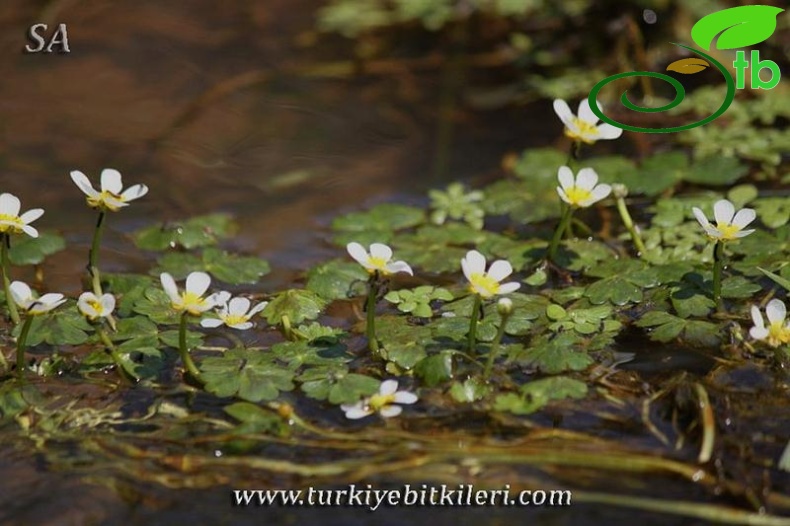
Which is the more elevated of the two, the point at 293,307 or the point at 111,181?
the point at 111,181

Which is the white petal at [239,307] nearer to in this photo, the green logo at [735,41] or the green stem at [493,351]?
the green stem at [493,351]

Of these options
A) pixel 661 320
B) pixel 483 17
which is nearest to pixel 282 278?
pixel 661 320

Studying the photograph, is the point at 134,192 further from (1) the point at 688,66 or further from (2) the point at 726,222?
(1) the point at 688,66

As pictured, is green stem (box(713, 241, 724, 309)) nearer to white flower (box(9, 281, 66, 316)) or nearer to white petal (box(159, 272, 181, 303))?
white petal (box(159, 272, 181, 303))

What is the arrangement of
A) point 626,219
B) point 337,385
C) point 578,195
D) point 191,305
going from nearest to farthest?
point 191,305
point 337,385
point 578,195
point 626,219

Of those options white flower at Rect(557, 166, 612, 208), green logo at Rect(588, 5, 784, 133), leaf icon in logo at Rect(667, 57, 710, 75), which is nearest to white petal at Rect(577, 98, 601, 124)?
white flower at Rect(557, 166, 612, 208)

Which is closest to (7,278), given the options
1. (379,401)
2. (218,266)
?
(218,266)

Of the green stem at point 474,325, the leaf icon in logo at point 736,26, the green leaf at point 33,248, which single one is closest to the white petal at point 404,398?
the green stem at point 474,325
